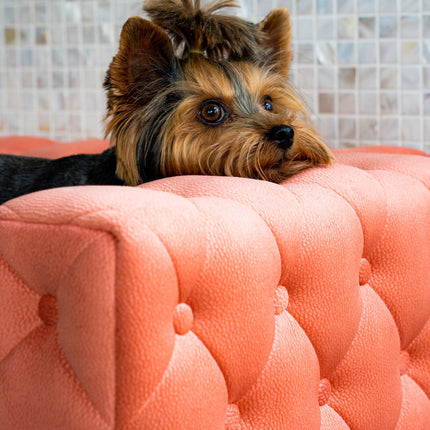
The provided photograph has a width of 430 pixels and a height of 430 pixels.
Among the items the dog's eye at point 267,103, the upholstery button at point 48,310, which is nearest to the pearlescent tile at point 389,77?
the dog's eye at point 267,103

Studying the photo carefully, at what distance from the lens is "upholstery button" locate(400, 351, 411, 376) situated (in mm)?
978

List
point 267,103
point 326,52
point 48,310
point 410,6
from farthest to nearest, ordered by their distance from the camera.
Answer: point 326,52, point 410,6, point 267,103, point 48,310

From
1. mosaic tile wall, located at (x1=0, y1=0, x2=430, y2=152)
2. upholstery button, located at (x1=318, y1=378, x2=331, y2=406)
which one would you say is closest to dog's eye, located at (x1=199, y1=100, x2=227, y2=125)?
upholstery button, located at (x1=318, y1=378, x2=331, y2=406)

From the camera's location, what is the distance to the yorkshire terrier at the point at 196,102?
42.8 inches

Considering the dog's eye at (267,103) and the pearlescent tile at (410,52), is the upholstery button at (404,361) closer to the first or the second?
the dog's eye at (267,103)

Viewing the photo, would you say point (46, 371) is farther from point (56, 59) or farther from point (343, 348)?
point (56, 59)

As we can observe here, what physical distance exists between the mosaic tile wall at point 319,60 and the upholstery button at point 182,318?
1470 mm

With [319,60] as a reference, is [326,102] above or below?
below

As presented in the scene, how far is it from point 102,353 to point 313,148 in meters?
0.73

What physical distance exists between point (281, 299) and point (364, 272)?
231mm

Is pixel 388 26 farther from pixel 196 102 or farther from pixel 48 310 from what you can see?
pixel 48 310

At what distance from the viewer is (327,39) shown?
2.01m

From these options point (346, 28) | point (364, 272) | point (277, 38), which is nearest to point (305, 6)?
point (346, 28)

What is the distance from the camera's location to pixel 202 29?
1155 mm
